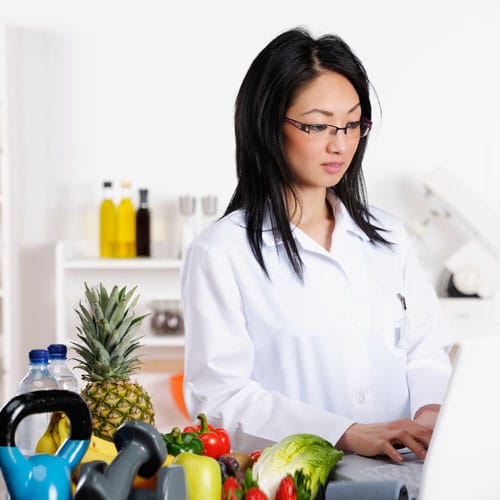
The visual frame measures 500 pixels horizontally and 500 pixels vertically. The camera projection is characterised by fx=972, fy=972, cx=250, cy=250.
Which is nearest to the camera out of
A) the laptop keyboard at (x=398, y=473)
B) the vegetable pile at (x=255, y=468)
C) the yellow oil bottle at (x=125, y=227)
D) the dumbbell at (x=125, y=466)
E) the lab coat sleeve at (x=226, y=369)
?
the dumbbell at (x=125, y=466)

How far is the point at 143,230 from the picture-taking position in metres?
4.52

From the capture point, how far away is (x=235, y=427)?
1656 mm

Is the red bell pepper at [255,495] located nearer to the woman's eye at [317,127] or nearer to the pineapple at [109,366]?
the pineapple at [109,366]

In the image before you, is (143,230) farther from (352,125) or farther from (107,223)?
(352,125)

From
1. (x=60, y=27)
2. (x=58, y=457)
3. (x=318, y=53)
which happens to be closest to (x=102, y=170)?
(x=60, y=27)

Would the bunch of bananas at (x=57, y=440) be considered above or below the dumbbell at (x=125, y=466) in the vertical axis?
below

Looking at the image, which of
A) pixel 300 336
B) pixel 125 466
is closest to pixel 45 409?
pixel 125 466

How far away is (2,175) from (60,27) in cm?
78

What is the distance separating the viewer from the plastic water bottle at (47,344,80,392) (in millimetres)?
1371

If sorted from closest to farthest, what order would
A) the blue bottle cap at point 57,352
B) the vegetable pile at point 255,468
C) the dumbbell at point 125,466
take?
the dumbbell at point 125,466
the vegetable pile at point 255,468
the blue bottle cap at point 57,352

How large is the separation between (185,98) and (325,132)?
2.99 metres

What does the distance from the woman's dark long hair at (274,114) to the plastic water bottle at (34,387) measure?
1.87 feet

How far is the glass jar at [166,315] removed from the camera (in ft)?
14.5

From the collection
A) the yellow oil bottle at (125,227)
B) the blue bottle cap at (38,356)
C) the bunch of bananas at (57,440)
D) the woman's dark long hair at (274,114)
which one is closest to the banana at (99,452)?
Answer: the bunch of bananas at (57,440)
